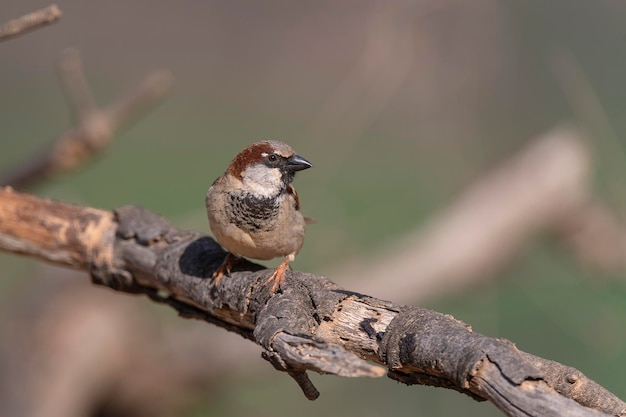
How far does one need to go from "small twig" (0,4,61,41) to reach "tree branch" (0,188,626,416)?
27.3 inches

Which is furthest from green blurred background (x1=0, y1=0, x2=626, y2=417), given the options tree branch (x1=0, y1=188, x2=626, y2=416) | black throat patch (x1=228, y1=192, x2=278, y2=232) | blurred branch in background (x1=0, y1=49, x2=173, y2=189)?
tree branch (x1=0, y1=188, x2=626, y2=416)

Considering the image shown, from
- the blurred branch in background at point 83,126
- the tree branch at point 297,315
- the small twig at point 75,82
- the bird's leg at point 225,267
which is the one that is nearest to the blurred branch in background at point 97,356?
the blurred branch in background at point 83,126

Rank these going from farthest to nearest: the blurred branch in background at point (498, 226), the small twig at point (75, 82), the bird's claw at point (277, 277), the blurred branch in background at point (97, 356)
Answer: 1. the blurred branch in background at point (498, 226)
2. the blurred branch in background at point (97, 356)
3. the small twig at point (75, 82)
4. the bird's claw at point (277, 277)

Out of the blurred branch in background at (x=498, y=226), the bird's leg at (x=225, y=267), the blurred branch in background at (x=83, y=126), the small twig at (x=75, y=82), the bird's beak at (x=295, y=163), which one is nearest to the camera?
the bird's leg at (x=225, y=267)

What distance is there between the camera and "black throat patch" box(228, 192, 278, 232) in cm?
279

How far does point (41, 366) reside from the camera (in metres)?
4.73

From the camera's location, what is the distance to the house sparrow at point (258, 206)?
2.79 metres

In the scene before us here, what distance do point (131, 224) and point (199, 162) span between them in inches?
339

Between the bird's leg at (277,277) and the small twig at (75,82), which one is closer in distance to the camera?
the bird's leg at (277,277)

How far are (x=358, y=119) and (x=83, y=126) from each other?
86.4 inches

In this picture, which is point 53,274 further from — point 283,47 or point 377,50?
point 283,47

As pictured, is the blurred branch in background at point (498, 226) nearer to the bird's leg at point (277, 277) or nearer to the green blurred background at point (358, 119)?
the green blurred background at point (358, 119)

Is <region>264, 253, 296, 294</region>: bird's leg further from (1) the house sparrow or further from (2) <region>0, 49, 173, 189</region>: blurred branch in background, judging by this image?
(2) <region>0, 49, 173, 189</region>: blurred branch in background

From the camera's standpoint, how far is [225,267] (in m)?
2.75
